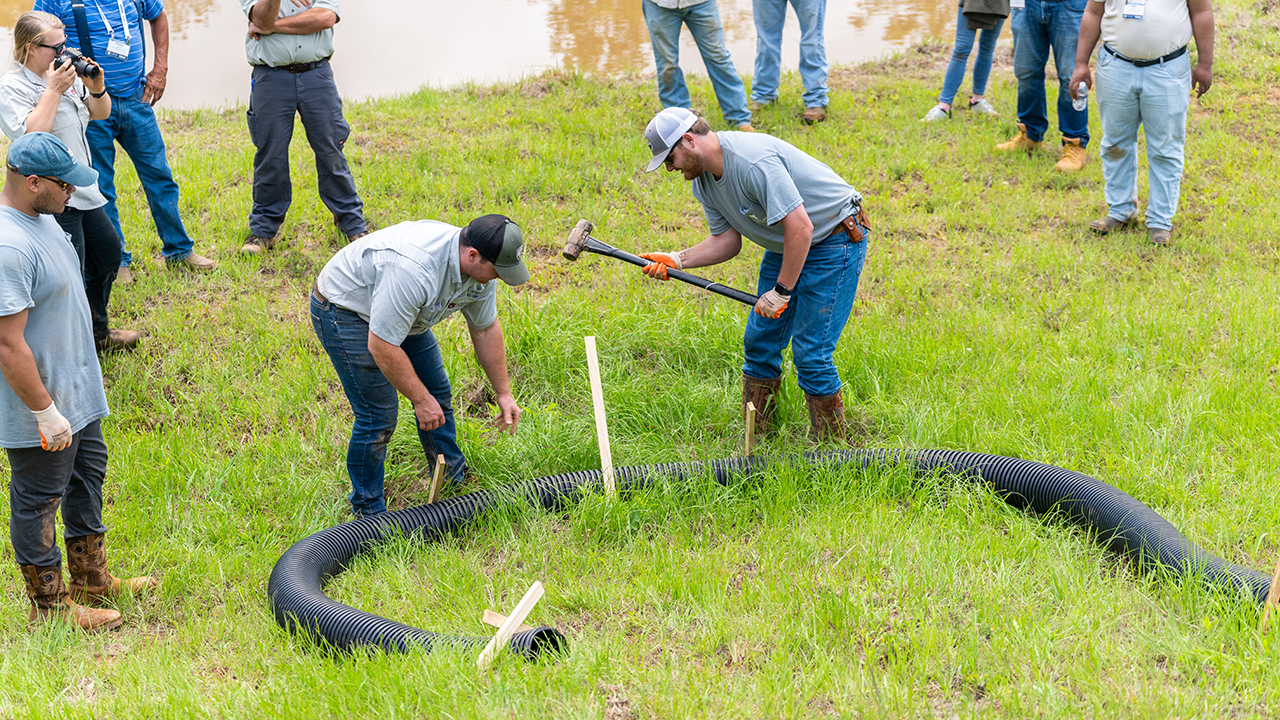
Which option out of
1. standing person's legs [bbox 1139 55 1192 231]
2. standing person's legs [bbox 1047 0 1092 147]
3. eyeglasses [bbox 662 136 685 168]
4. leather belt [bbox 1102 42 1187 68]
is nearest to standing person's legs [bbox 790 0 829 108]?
standing person's legs [bbox 1047 0 1092 147]

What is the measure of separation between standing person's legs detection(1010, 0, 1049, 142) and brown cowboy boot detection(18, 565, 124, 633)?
754 centimetres

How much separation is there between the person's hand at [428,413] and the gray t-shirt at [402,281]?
0.33m

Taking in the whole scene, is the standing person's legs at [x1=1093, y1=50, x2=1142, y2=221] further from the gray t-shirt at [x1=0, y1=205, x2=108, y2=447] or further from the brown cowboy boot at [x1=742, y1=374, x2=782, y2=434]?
the gray t-shirt at [x1=0, y1=205, x2=108, y2=447]

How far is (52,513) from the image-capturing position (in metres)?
3.76

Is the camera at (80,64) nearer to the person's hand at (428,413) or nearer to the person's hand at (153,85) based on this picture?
the person's hand at (153,85)

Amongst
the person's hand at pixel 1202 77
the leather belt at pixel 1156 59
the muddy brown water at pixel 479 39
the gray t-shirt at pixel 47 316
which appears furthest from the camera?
the muddy brown water at pixel 479 39

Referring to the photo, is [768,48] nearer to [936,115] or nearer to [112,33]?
[936,115]

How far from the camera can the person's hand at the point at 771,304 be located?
458 cm

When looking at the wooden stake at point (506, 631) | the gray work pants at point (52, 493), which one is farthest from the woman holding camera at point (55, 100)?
the wooden stake at point (506, 631)

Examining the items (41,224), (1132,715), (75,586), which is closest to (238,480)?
(75,586)

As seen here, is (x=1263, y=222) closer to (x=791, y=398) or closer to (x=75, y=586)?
(x=791, y=398)

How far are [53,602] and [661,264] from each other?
9.97 ft

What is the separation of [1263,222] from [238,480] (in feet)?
23.0

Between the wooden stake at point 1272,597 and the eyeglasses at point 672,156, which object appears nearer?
the wooden stake at point 1272,597
